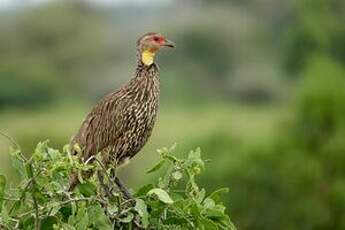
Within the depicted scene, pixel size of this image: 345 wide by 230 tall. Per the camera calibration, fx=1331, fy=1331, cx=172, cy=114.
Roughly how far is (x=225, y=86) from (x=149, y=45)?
49084mm

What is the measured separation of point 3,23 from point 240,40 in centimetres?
1125

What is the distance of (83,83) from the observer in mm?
57844

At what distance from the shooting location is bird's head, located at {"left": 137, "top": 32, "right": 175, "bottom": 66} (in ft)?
23.9

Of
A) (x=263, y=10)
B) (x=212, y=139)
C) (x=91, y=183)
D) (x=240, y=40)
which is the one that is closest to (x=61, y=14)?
(x=240, y=40)

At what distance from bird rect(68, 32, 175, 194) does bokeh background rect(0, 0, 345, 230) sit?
15947 millimetres

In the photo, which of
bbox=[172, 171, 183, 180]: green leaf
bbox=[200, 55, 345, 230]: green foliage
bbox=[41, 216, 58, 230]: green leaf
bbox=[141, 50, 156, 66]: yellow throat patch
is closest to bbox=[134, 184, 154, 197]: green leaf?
bbox=[172, 171, 183, 180]: green leaf

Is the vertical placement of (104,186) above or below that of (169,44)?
below

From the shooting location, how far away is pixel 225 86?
56.3 m

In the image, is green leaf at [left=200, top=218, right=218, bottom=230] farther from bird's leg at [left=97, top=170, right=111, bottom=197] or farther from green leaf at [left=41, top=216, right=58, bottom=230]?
green leaf at [left=41, top=216, right=58, bottom=230]

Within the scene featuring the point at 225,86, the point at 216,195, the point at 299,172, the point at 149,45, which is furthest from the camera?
the point at 225,86

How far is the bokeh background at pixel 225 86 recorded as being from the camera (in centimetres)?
2414

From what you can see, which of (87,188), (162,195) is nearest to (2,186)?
(87,188)

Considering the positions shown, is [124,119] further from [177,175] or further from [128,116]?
[177,175]

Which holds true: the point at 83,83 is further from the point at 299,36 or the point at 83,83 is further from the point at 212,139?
the point at 212,139
